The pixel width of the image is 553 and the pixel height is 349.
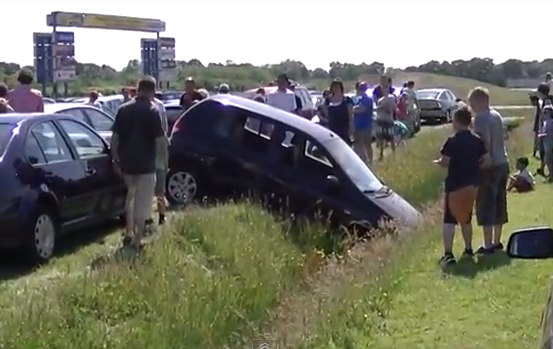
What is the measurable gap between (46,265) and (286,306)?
7.91 feet

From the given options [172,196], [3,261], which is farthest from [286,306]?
[172,196]

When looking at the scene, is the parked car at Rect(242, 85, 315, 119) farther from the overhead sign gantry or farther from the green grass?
the overhead sign gantry

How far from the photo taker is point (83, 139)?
11.8 meters

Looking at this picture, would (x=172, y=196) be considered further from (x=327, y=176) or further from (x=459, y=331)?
(x=459, y=331)

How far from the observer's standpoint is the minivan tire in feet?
32.7

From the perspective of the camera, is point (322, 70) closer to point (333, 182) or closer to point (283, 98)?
point (283, 98)

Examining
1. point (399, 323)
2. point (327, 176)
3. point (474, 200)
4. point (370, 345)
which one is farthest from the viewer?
point (327, 176)

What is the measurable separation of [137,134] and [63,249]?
5.16 feet

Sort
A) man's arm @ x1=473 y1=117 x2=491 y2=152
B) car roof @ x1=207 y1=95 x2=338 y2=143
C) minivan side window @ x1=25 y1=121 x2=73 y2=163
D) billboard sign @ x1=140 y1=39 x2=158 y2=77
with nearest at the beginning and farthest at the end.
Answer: minivan side window @ x1=25 y1=121 x2=73 y2=163 < man's arm @ x1=473 y1=117 x2=491 y2=152 < car roof @ x1=207 y1=95 x2=338 y2=143 < billboard sign @ x1=140 y1=39 x2=158 y2=77

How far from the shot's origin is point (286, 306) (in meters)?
9.86

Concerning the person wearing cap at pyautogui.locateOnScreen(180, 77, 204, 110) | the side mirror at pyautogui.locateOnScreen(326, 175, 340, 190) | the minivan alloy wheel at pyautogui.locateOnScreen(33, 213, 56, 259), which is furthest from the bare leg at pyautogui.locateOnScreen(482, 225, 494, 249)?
the person wearing cap at pyautogui.locateOnScreen(180, 77, 204, 110)

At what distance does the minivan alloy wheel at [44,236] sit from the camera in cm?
1009

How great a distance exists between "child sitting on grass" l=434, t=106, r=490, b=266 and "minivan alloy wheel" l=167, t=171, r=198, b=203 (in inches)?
172

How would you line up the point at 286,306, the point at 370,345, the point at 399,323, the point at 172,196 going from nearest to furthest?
the point at 370,345
the point at 399,323
the point at 286,306
the point at 172,196
